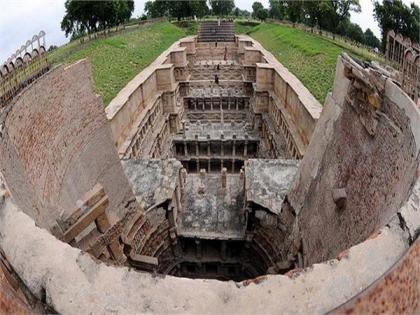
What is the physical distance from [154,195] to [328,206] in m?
5.01

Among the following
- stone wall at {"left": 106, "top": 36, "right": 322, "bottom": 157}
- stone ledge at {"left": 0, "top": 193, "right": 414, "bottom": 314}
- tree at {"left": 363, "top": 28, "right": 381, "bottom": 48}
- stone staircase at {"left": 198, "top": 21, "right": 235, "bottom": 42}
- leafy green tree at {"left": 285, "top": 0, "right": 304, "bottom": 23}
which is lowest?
stone wall at {"left": 106, "top": 36, "right": 322, "bottom": 157}

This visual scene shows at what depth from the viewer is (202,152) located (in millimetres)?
20453

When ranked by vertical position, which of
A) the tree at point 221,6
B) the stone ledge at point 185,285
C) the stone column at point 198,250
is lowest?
the stone column at point 198,250

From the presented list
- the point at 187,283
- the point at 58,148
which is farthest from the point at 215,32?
the point at 187,283

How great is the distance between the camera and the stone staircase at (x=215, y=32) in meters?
40.0

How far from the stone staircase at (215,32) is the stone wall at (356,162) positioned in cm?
3305

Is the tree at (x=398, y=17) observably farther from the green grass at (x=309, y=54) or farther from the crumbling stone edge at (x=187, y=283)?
the crumbling stone edge at (x=187, y=283)

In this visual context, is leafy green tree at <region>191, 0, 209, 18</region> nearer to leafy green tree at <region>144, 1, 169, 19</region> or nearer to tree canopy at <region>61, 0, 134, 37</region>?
leafy green tree at <region>144, 1, 169, 19</region>

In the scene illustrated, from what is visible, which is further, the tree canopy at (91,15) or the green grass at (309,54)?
the tree canopy at (91,15)

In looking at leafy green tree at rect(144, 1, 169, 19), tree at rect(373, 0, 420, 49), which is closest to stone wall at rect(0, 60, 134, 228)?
tree at rect(373, 0, 420, 49)

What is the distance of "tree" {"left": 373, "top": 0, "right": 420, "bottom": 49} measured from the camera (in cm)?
2602

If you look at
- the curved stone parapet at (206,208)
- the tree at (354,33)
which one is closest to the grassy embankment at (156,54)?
the curved stone parapet at (206,208)

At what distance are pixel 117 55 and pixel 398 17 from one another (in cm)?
1965

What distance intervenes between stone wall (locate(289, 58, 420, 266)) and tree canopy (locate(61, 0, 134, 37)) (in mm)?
32973
